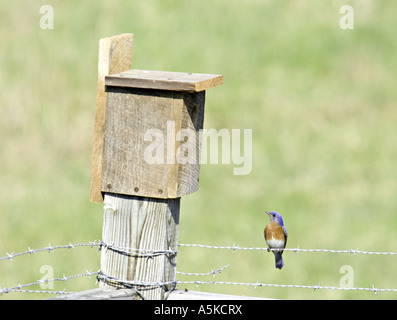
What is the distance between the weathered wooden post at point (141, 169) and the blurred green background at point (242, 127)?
5.64m

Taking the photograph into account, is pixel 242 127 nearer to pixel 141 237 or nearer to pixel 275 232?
pixel 275 232

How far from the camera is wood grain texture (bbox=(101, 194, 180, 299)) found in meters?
4.11

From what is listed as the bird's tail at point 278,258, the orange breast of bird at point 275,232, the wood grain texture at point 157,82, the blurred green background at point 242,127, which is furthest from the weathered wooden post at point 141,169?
the blurred green background at point 242,127

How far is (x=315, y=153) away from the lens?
507 inches

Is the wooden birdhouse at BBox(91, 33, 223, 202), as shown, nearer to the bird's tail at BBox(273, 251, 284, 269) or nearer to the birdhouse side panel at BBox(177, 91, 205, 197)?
→ the birdhouse side panel at BBox(177, 91, 205, 197)

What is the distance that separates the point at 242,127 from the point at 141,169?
30.4 ft

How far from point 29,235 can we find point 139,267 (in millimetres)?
7372

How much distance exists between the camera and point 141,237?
4.11 meters

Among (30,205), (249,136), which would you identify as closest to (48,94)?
(30,205)

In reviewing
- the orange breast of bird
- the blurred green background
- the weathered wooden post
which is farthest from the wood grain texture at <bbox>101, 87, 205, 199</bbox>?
the blurred green background

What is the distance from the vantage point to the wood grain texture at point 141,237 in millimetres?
4105

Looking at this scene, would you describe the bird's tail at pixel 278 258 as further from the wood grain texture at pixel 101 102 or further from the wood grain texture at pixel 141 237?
the wood grain texture at pixel 101 102
